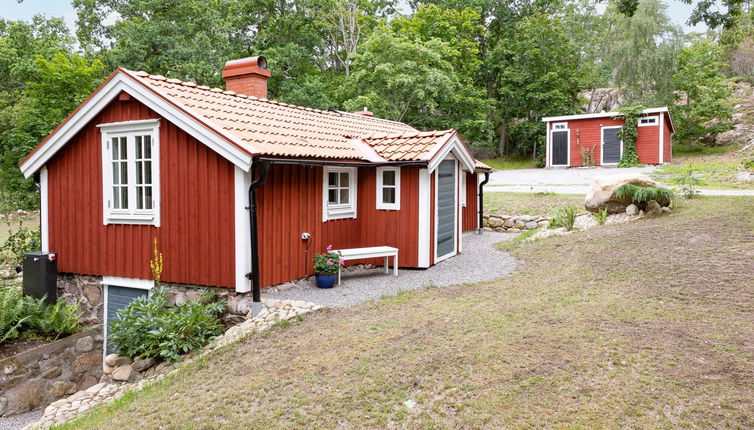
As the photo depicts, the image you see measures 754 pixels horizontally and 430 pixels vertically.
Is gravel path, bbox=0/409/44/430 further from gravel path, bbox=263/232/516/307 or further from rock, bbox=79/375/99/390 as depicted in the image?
gravel path, bbox=263/232/516/307

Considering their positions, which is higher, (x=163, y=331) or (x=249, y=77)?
(x=249, y=77)

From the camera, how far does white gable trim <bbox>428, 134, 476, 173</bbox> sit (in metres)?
9.58

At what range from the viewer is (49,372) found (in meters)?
7.59

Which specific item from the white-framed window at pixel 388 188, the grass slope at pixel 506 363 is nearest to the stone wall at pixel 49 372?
the grass slope at pixel 506 363

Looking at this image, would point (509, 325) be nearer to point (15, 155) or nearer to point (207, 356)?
point (207, 356)

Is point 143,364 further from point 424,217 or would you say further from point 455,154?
point 455,154

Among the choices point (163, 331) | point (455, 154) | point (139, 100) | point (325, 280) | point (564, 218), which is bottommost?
point (163, 331)

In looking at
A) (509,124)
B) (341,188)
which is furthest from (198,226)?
(509,124)

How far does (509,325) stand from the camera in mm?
5652

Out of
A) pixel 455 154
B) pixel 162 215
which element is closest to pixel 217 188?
pixel 162 215

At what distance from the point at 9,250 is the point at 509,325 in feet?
43.2

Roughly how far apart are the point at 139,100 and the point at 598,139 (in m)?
24.2

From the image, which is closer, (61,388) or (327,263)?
(61,388)

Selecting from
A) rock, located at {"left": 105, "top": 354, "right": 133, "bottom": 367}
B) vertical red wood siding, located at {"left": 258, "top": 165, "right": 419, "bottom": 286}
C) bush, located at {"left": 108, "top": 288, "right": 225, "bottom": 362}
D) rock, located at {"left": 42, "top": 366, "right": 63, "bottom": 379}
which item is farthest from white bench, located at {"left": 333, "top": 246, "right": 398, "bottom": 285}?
rock, located at {"left": 42, "top": 366, "right": 63, "bottom": 379}
